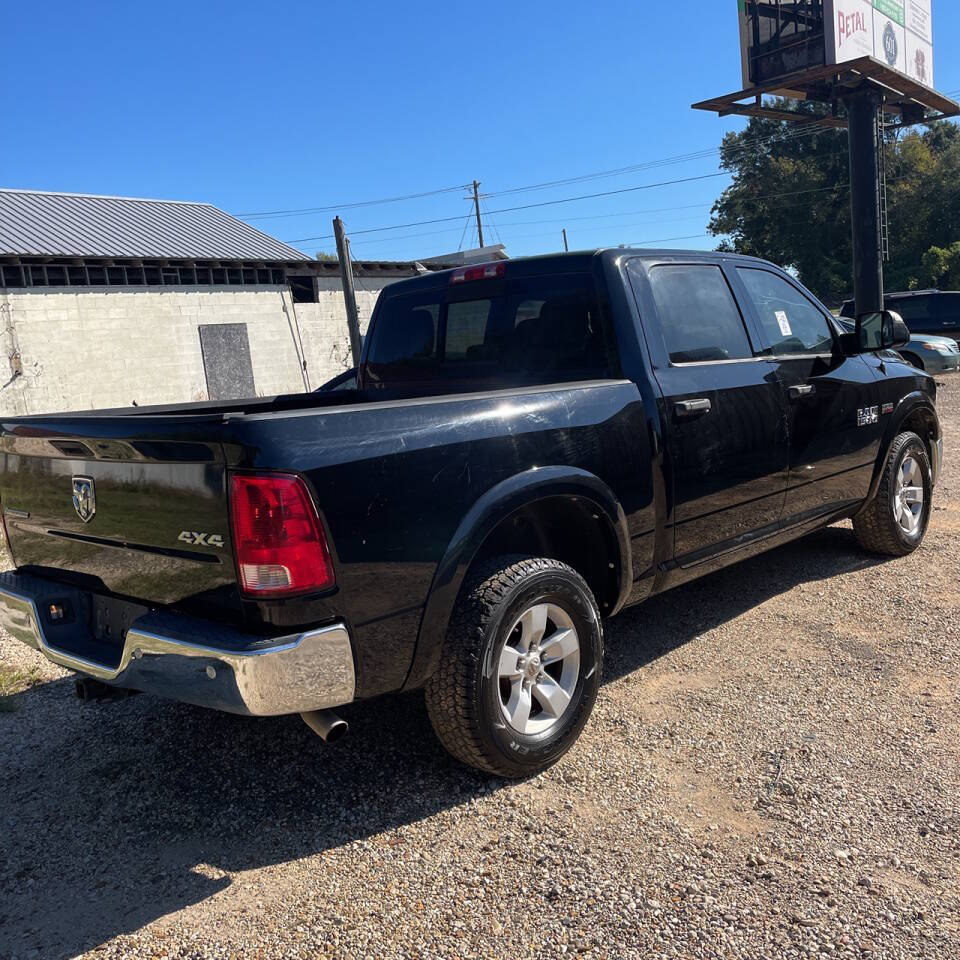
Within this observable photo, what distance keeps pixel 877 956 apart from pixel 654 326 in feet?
7.99

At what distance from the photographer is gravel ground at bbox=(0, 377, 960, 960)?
234 cm

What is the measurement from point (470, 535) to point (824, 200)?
5053 centimetres

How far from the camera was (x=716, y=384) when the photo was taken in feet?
12.8

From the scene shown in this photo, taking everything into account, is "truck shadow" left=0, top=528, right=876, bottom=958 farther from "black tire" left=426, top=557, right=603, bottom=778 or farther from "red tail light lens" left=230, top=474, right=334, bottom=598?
"red tail light lens" left=230, top=474, right=334, bottom=598

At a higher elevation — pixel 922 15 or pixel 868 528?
pixel 922 15

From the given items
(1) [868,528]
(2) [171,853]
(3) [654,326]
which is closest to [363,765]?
(2) [171,853]

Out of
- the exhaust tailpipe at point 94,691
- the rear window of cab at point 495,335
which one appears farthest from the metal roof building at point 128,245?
the exhaust tailpipe at point 94,691

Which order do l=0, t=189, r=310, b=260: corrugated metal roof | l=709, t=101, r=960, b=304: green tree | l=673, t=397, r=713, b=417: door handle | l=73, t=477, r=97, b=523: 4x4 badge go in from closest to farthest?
l=73, t=477, r=97, b=523: 4x4 badge
l=673, t=397, r=713, b=417: door handle
l=0, t=189, r=310, b=260: corrugated metal roof
l=709, t=101, r=960, b=304: green tree

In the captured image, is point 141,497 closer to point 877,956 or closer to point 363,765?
point 363,765

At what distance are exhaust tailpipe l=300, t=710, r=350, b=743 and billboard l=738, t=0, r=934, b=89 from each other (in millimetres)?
19146

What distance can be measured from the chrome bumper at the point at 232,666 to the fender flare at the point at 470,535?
296 mm

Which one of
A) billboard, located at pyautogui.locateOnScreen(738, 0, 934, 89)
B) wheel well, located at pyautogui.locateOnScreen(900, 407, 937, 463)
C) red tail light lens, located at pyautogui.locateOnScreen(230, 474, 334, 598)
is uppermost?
billboard, located at pyautogui.locateOnScreen(738, 0, 934, 89)

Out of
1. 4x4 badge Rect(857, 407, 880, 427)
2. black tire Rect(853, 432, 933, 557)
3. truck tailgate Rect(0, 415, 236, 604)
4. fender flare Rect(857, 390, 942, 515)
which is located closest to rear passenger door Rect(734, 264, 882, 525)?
4x4 badge Rect(857, 407, 880, 427)

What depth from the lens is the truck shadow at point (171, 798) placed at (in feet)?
8.42
